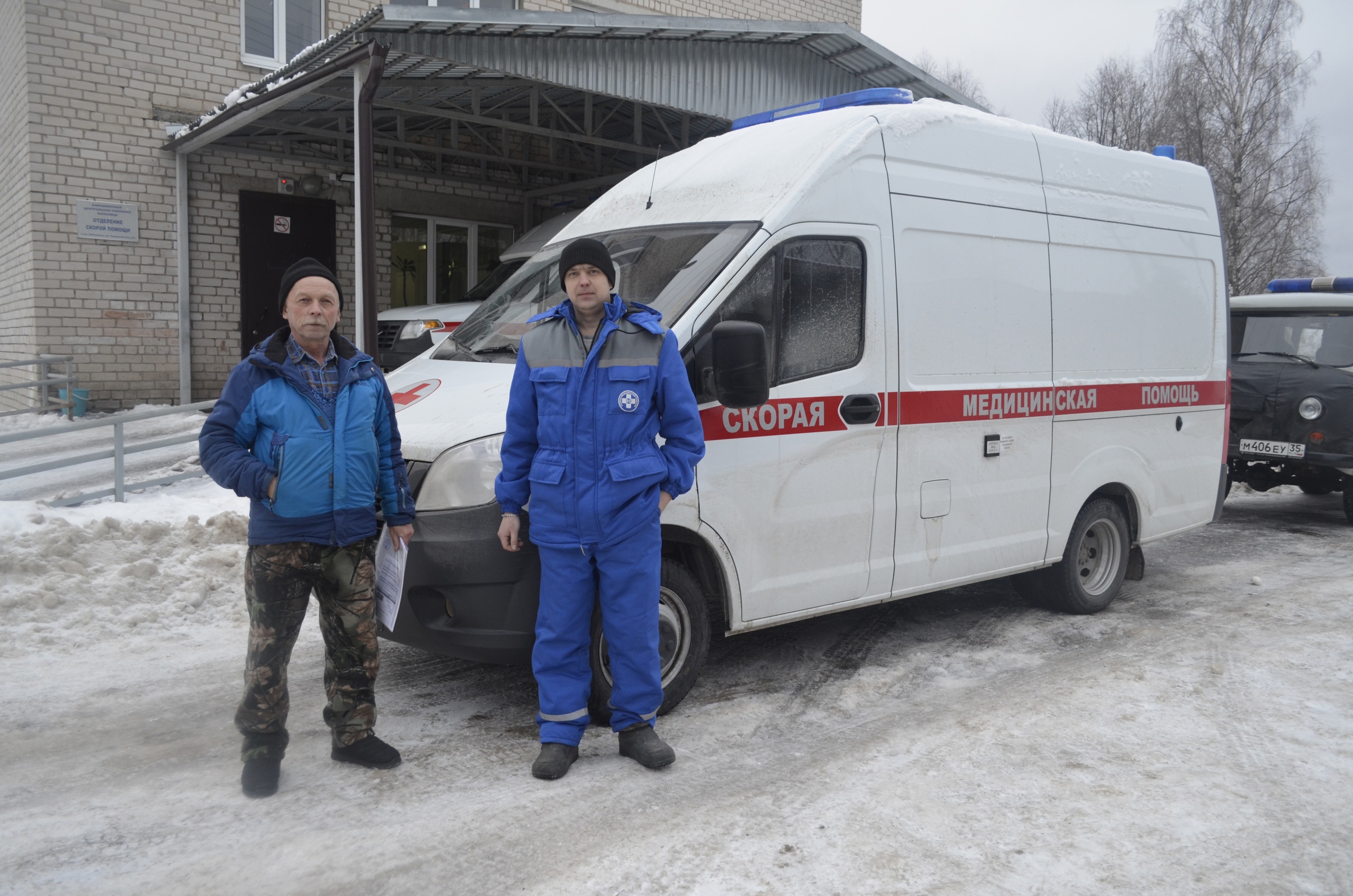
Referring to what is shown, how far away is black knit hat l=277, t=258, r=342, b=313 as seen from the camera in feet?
11.3

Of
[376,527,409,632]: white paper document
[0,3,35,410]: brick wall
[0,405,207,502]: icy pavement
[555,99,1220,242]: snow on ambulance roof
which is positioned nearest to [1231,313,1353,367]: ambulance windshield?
[555,99,1220,242]: snow on ambulance roof

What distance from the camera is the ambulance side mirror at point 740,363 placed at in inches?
147

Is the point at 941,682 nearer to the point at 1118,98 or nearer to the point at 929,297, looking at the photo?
the point at 929,297

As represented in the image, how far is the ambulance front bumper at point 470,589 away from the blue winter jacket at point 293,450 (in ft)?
0.91

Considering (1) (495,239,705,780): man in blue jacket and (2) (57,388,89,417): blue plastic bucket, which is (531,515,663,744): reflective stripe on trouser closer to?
(1) (495,239,705,780): man in blue jacket

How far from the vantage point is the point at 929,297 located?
4820mm

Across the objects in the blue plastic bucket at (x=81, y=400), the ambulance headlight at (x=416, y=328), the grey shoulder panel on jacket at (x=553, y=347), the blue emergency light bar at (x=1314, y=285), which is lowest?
the blue plastic bucket at (x=81, y=400)

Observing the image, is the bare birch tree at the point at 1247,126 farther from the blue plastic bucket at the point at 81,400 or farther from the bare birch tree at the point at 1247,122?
the blue plastic bucket at the point at 81,400

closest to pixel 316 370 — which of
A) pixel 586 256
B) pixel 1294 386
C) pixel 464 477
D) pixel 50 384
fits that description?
pixel 464 477

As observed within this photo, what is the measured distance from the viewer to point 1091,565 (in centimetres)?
613

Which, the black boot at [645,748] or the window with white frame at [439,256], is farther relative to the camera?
the window with white frame at [439,256]

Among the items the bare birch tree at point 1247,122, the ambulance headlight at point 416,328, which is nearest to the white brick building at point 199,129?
the ambulance headlight at point 416,328

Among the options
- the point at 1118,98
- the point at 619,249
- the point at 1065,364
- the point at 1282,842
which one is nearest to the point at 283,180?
the point at 619,249

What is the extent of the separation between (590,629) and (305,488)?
1150mm
